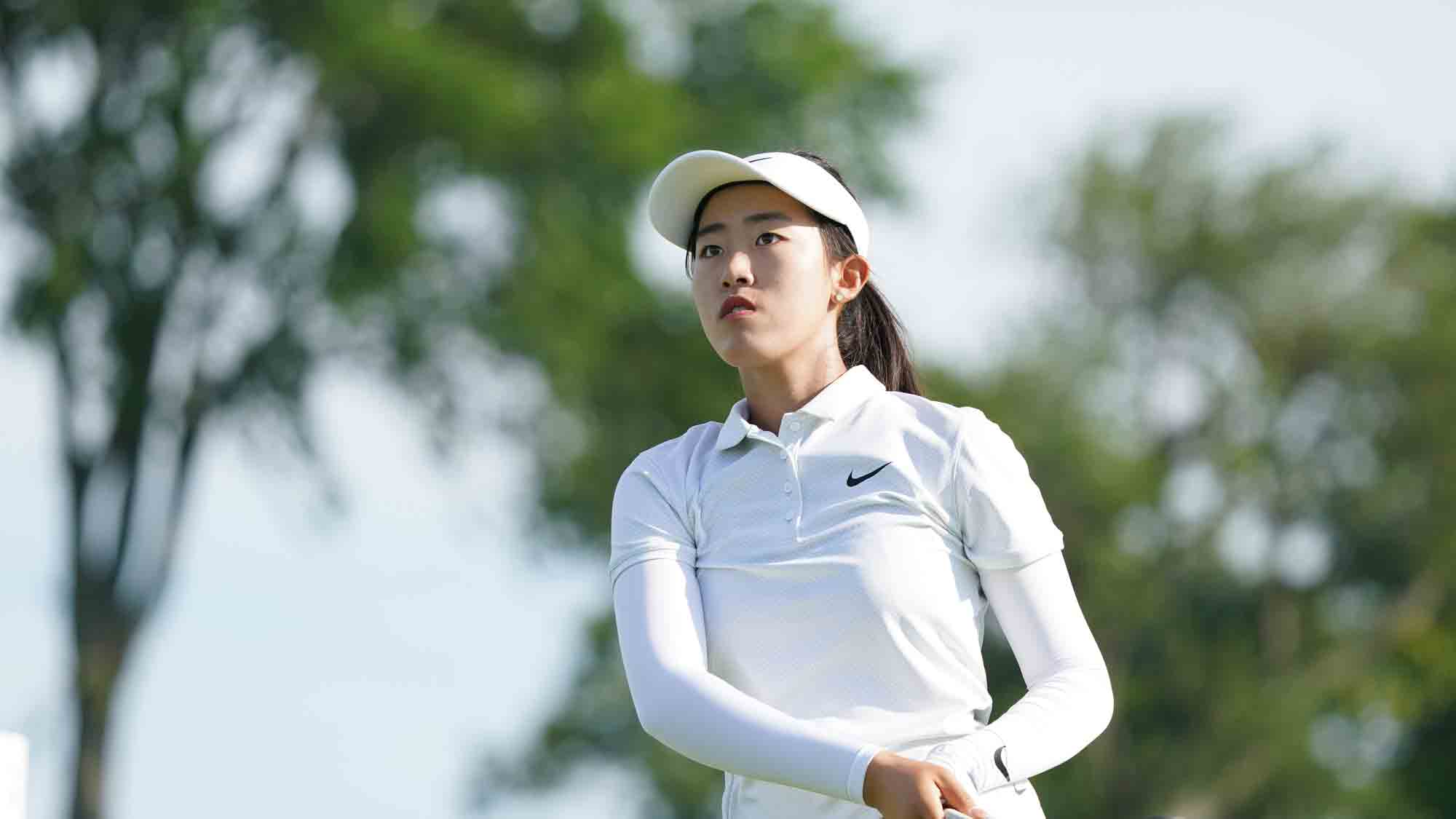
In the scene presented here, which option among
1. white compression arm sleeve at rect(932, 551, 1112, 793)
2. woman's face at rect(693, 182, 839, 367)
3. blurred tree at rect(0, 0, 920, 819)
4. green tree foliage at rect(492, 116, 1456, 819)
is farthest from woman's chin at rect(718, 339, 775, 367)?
green tree foliage at rect(492, 116, 1456, 819)

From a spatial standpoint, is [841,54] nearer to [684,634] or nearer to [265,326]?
[265,326]

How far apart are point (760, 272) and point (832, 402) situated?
213 mm

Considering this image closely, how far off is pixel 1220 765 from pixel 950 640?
2128 centimetres

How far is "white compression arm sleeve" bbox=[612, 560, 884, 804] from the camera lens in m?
2.71

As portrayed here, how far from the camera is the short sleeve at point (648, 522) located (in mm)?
3064

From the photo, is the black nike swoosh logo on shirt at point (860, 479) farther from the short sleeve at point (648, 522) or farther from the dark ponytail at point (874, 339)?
the dark ponytail at point (874, 339)

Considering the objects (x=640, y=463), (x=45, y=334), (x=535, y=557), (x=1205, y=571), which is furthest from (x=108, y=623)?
(x=640, y=463)

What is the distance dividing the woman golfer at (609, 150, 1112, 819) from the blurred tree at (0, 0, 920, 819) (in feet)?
44.5

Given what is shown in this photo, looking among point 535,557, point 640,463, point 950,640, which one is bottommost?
point 950,640

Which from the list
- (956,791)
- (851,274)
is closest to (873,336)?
(851,274)

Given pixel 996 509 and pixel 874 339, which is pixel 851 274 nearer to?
pixel 874 339

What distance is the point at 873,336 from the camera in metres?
3.43

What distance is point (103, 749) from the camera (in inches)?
630

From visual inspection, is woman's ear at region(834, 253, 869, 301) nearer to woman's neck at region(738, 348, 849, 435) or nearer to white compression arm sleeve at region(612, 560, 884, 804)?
woman's neck at region(738, 348, 849, 435)
